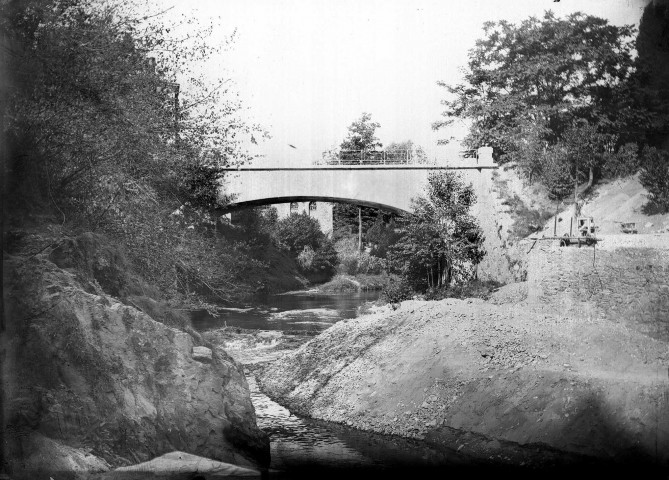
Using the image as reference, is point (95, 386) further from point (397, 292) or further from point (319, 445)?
point (397, 292)

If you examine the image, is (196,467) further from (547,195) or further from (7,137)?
(547,195)

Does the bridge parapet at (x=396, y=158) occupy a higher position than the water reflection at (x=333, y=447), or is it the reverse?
the bridge parapet at (x=396, y=158)

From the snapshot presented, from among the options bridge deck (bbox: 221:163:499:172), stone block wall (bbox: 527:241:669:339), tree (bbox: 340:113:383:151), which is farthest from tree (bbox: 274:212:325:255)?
stone block wall (bbox: 527:241:669:339)

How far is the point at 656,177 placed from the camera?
252 inches

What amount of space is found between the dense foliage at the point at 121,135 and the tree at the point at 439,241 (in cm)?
190

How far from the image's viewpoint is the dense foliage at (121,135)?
5.97 m

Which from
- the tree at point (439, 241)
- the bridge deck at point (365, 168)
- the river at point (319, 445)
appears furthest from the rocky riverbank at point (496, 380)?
the bridge deck at point (365, 168)

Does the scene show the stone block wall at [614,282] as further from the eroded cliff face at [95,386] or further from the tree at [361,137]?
the eroded cliff face at [95,386]

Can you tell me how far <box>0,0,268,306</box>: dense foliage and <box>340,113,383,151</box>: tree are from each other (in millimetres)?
1006

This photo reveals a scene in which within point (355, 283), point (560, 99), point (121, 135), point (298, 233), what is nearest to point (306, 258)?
point (355, 283)

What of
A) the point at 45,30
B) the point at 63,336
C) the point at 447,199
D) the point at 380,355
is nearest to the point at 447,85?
the point at 447,199

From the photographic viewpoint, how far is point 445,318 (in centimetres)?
774

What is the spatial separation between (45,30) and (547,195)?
4676 millimetres

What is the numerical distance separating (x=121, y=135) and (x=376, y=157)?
2297 millimetres
